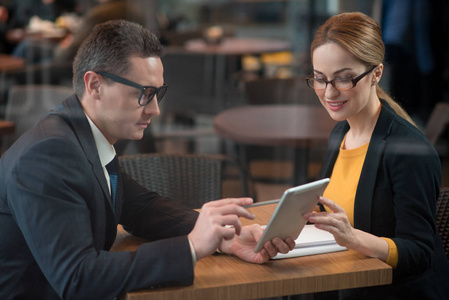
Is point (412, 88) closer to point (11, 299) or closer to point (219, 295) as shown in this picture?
point (219, 295)

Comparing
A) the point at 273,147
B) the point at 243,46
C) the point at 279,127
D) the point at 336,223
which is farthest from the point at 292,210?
the point at 243,46

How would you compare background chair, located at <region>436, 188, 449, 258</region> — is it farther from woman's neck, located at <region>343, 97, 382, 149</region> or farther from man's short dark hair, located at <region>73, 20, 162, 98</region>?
man's short dark hair, located at <region>73, 20, 162, 98</region>

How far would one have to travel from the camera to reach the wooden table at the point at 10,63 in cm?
332

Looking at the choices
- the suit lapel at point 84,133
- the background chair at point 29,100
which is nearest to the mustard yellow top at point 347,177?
the suit lapel at point 84,133

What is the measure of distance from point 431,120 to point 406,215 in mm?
1113

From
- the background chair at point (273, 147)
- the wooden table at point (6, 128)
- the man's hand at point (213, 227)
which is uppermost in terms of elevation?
the man's hand at point (213, 227)

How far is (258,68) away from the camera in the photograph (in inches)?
197

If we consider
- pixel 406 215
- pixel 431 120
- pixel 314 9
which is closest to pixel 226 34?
pixel 314 9

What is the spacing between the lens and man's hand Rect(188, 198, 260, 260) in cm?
137

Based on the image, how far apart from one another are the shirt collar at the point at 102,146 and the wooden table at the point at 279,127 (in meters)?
1.18

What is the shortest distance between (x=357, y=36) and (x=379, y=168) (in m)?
0.38

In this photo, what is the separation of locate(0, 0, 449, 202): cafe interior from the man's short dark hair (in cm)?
44

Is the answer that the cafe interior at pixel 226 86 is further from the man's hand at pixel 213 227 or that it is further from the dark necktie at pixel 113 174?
the man's hand at pixel 213 227

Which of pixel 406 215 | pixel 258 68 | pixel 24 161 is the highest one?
pixel 24 161
